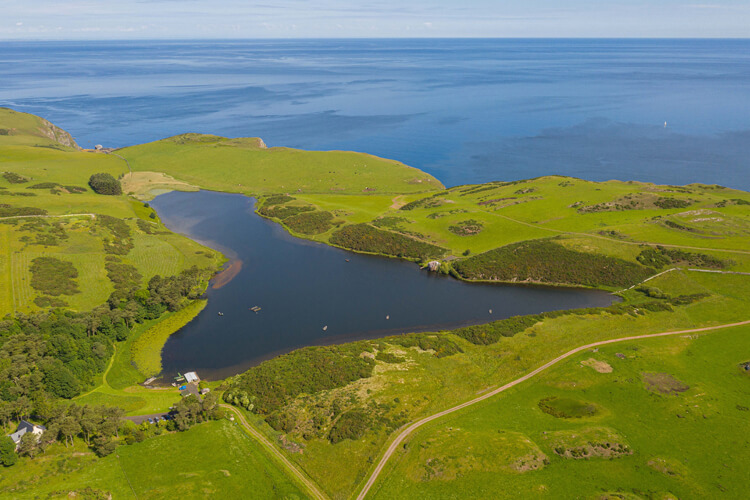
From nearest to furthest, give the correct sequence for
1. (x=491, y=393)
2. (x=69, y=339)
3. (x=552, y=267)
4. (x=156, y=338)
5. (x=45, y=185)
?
(x=491, y=393) < (x=69, y=339) < (x=156, y=338) < (x=552, y=267) < (x=45, y=185)

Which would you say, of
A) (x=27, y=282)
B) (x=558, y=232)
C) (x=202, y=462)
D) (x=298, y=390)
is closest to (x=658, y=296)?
(x=558, y=232)

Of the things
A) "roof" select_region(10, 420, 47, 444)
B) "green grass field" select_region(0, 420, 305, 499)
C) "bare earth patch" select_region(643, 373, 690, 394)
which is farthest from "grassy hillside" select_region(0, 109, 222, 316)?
"bare earth patch" select_region(643, 373, 690, 394)

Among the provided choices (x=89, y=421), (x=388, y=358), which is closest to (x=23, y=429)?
(x=89, y=421)

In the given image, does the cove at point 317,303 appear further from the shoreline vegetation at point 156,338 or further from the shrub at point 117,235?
the shrub at point 117,235

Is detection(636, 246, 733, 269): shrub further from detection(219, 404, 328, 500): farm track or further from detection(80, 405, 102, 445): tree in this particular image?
detection(80, 405, 102, 445): tree

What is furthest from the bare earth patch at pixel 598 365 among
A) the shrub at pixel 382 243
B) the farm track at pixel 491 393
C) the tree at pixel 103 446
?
the tree at pixel 103 446

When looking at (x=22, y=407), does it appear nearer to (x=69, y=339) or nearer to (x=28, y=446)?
(x=28, y=446)
